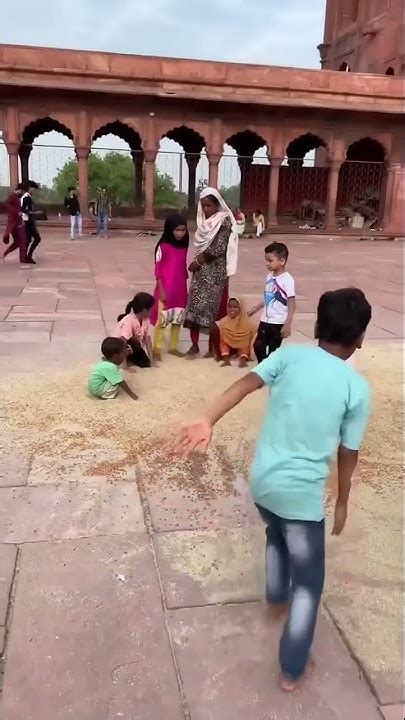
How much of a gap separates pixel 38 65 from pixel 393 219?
1273cm

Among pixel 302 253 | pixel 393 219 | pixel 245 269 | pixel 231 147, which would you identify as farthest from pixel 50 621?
pixel 231 147

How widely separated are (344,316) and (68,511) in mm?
1664

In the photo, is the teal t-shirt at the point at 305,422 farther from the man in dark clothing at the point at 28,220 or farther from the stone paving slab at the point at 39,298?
the man in dark clothing at the point at 28,220

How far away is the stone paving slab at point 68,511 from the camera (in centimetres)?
265

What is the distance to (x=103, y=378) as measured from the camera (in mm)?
4168

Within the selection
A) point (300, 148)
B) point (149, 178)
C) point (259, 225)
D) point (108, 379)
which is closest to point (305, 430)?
point (108, 379)

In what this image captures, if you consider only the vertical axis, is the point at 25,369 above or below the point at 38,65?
below

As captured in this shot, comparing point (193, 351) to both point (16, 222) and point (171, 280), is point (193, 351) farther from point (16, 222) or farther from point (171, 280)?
point (16, 222)

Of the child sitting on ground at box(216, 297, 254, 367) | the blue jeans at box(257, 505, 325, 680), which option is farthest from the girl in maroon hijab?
the blue jeans at box(257, 505, 325, 680)

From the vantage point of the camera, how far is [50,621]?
2.10 meters

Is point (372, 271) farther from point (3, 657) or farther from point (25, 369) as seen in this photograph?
point (3, 657)

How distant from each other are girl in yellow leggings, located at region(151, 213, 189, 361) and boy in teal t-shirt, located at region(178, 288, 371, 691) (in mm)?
3440

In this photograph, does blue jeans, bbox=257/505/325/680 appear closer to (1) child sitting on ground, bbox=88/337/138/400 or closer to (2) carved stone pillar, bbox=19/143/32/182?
(1) child sitting on ground, bbox=88/337/138/400

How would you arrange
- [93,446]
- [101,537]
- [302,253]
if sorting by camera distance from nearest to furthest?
[101,537]
[93,446]
[302,253]
